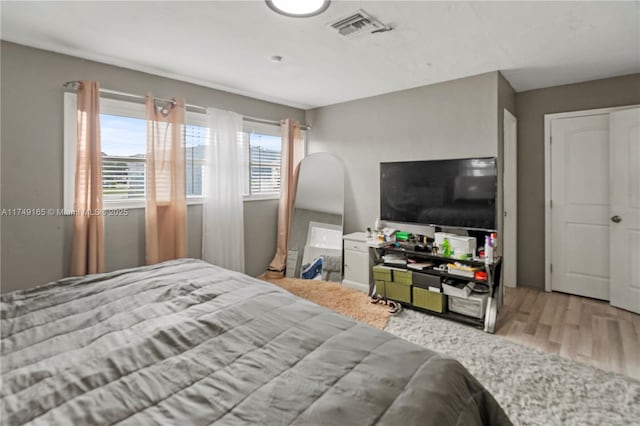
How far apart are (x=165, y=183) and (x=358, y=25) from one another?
2319 mm

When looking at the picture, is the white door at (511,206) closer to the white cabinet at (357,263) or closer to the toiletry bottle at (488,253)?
the toiletry bottle at (488,253)

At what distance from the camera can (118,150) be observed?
3057 millimetres

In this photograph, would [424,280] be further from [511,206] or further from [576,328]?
[511,206]

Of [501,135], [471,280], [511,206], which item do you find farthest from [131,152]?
[511,206]

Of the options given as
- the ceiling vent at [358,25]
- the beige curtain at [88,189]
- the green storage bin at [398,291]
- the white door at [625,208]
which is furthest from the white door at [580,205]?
the beige curtain at [88,189]

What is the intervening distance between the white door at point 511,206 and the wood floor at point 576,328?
36 centimetres

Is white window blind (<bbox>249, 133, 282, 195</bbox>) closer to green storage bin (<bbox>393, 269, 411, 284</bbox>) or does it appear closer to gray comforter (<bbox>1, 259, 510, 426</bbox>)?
green storage bin (<bbox>393, 269, 411, 284</bbox>)

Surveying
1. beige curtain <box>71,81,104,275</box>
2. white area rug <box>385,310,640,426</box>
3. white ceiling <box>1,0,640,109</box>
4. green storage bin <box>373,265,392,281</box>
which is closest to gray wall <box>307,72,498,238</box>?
white ceiling <box>1,0,640,109</box>

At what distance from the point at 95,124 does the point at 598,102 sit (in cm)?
504

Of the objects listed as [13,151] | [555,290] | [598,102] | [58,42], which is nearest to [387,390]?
[13,151]

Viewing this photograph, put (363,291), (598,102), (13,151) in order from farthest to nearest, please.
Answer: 1. (363,291)
2. (598,102)
3. (13,151)

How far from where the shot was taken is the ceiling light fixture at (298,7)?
1.96 m

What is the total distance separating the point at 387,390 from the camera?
1.00 meters

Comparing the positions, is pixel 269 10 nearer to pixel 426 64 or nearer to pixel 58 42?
pixel 426 64
